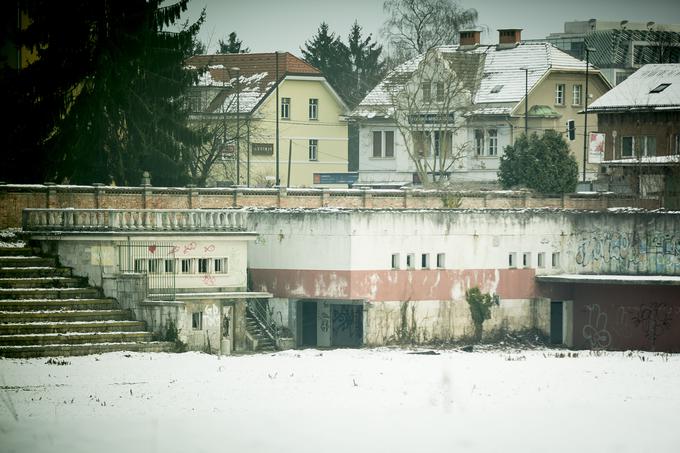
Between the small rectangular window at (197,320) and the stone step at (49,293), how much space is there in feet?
12.9

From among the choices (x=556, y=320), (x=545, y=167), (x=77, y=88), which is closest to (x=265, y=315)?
(x=77, y=88)

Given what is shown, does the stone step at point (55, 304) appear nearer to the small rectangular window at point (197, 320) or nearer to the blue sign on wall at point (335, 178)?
the small rectangular window at point (197, 320)

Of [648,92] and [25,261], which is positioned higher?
[648,92]

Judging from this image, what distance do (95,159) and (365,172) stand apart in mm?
34345

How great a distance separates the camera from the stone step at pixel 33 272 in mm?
47156

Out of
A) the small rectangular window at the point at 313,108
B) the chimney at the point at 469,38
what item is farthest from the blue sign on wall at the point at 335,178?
the chimney at the point at 469,38

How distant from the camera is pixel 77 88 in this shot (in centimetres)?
6022

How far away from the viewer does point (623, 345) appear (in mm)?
60000

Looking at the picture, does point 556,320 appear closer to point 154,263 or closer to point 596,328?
point 596,328

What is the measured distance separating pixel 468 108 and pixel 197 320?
1501 inches

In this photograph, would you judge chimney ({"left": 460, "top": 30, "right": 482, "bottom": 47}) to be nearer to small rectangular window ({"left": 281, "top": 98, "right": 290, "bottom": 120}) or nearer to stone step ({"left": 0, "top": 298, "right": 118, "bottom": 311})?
small rectangular window ({"left": 281, "top": 98, "right": 290, "bottom": 120})

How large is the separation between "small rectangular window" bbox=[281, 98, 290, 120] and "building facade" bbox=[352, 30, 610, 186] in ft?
14.6

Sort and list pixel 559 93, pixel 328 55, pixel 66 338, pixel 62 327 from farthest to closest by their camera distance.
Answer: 1. pixel 328 55
2. pixel 559 93
3. pixel 62 327
4. pixel 66 338

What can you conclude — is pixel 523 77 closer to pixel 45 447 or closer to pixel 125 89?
pixel 125 89
